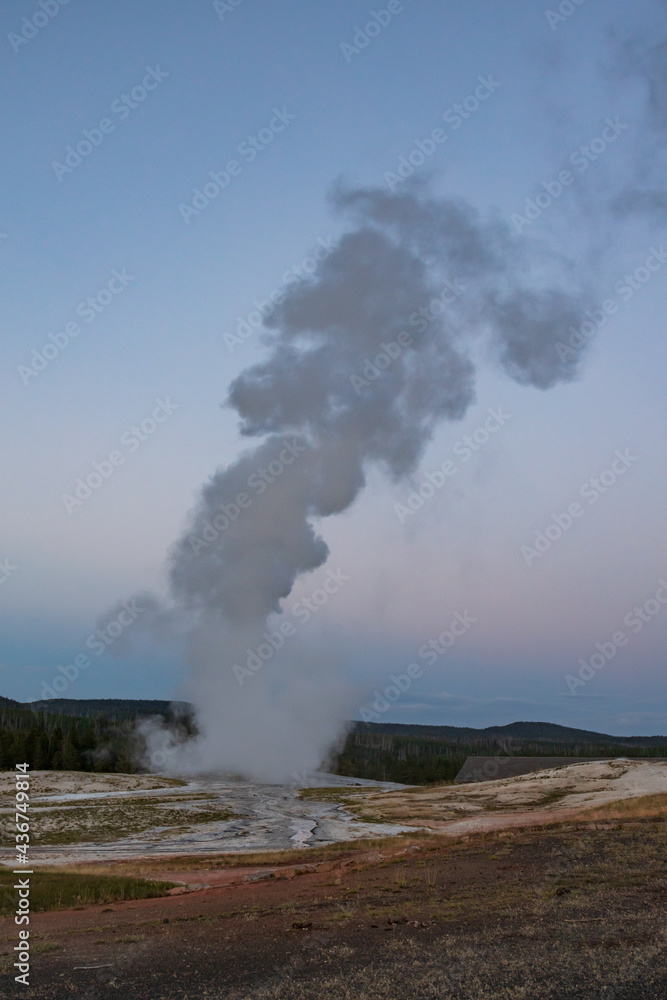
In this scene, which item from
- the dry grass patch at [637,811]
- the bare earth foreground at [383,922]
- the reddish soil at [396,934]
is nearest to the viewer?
→ the reddish soil at [396,934]

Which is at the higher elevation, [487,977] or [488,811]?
[487,977]

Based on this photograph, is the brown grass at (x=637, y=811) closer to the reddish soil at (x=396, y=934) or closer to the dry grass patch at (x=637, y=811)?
the dry grass patch at (x=637, y=811)

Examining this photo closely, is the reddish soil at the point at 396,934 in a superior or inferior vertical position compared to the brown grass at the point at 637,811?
superior

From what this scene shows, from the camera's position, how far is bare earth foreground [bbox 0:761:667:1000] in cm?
1383

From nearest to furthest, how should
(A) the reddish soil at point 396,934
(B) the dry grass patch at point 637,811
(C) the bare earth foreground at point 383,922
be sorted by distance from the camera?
(A) the reddish soil at point 396,934 → (C) the bare earth foreground at point 383,922 → (B) the dry grass patch at point 637,811

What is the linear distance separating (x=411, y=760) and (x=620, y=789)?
80.1 meters

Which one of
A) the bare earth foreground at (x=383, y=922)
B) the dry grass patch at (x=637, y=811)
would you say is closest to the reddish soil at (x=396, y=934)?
the bare earth foreground at (x=383, y=922)

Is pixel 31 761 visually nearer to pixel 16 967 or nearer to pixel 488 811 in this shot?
pixel 488 811

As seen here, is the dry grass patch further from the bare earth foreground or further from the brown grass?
the bare earth foreground

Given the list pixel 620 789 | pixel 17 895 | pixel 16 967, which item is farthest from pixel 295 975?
pixel 620 789

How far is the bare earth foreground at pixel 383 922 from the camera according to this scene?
1383 cm

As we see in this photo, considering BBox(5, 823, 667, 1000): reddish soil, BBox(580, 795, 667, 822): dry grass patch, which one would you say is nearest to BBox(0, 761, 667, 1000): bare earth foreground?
BBox(5, 823, 667, 1000): reddish soil

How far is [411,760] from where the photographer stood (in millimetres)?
141500

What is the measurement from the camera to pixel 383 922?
18609 mm
